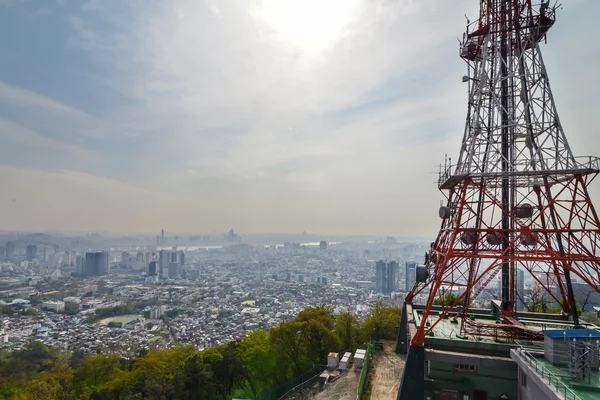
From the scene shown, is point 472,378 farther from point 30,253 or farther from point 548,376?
point 30,253

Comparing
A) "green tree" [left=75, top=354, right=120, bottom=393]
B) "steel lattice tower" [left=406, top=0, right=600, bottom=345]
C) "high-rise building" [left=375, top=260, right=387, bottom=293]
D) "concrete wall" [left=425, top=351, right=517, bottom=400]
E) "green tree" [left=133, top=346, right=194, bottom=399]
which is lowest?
"high-rise building" [left=375, top=260, right=387, bottom=293]

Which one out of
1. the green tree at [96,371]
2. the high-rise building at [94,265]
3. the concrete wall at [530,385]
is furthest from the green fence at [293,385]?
the high-rise building at [94,265]

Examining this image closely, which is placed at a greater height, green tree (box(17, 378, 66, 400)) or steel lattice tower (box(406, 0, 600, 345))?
steel lattice tower (box(406, 0, 600, 345))

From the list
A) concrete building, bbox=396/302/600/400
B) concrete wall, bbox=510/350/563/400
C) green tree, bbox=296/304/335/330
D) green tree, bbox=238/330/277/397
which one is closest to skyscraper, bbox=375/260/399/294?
green tree, bbox=238/330/277/397

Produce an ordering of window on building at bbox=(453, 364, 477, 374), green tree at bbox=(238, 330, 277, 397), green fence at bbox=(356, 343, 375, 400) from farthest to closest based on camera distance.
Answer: green tree at bbox=(238, 330, 277, 397)
green fence at bbox=(356, 343, 375, 400)
window on building at bbox=(453, 364, 477, 374)

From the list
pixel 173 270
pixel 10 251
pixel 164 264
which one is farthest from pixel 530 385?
pixel 10 251

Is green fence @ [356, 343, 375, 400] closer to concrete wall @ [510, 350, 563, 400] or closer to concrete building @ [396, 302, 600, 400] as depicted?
concrete building @ [396, 302, 600, 400]

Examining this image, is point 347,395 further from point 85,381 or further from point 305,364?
point 85,381

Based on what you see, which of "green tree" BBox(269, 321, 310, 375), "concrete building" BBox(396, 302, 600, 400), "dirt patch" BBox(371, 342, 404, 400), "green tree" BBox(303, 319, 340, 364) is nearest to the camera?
"concrete building" BBox(396, 302, 600, 400)
